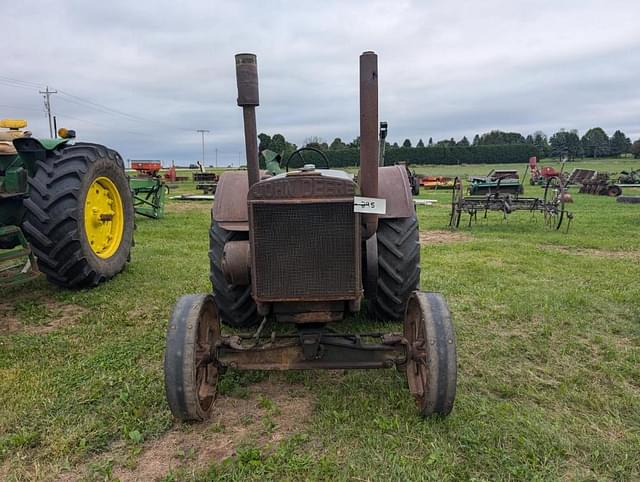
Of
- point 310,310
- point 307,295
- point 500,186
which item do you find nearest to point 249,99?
point 307,295

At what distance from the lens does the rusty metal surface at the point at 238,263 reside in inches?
122

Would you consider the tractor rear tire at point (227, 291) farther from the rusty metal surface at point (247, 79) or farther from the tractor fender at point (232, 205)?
the rusty metal surface at point (247, 79)

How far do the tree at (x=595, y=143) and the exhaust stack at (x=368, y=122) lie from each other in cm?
6259

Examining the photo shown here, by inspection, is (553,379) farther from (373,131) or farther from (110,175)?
(110,175)

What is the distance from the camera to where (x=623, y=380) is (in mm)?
3229

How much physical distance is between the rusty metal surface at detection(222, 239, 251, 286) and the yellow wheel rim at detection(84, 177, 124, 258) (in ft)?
8.82

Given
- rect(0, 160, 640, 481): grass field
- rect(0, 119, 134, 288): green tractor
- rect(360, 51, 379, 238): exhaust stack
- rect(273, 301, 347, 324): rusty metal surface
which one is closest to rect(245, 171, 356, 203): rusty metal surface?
rect(360, 51, 379, 238): exhaust stack

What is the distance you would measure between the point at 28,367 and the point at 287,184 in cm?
236

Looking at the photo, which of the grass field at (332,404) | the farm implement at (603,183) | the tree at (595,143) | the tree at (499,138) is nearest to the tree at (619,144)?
the tree at (595,143)

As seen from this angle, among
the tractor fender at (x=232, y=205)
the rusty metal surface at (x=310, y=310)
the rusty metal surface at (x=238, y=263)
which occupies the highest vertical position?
the tractor fender at (x=232, y=205)

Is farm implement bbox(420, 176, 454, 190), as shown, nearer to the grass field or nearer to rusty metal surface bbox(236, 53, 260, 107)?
the grass field

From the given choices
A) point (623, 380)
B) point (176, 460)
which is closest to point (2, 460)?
point (176, 460)

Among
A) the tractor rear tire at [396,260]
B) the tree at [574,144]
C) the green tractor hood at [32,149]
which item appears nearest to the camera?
the tractor rear tire at [396,260]

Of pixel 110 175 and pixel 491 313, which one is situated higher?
pixel 110 175
